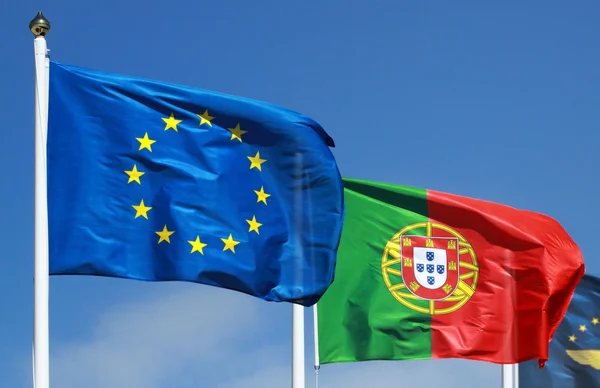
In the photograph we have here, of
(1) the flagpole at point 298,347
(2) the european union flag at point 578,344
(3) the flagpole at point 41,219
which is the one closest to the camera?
(3) the flagpole at point 41,219

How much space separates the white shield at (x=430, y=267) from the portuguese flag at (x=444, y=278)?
17 mm

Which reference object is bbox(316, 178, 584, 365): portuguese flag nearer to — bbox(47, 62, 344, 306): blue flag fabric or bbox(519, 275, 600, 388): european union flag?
bbox(519, 275, 600, 388): european union flag

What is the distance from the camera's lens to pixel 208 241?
63.9ft

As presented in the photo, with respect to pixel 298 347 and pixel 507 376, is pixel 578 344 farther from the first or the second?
pixel 298 347

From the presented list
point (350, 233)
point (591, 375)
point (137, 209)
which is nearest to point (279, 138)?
point (137, 209)

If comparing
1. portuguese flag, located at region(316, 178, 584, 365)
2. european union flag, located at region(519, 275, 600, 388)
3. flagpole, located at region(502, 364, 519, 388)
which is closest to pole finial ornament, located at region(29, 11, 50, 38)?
portuguese flag, located at region(316, 178, 584, 365)

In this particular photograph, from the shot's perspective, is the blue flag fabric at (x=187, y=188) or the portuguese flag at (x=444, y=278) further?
the portuguese flag at (x=444, y=278)

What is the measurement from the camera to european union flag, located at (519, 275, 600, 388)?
31.4 metres

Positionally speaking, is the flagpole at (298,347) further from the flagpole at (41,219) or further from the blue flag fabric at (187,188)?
the flagpole at (41,219)

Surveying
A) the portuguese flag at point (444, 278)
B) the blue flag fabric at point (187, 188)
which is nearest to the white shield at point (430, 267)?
the portuguese flag at point (444, 278)

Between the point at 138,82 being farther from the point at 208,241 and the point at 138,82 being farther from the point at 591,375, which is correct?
the point at 591,375

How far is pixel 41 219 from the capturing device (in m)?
17.7

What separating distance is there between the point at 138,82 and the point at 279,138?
2.14 metres

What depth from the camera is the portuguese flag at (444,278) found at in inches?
1001
